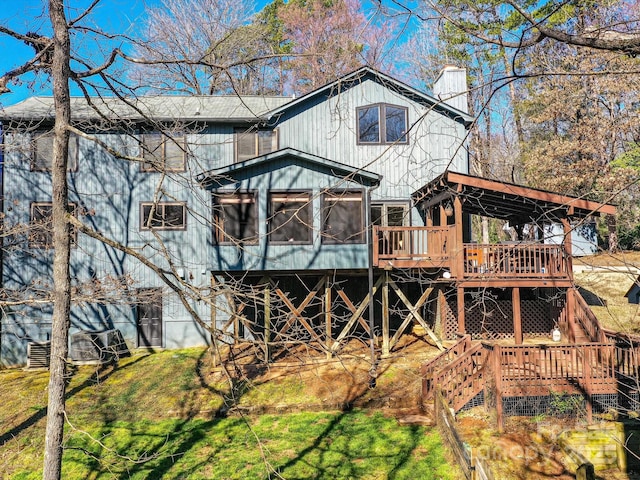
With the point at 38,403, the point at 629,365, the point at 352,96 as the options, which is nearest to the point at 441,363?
the point at 629,365

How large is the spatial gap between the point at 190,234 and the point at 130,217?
2059 mm

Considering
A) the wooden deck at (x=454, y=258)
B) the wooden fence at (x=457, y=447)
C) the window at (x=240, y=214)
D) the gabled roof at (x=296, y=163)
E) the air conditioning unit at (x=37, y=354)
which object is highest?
the gabled roof at (x=296, y=163)

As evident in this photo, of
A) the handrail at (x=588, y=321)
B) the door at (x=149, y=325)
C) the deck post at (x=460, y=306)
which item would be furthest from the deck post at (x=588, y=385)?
the door at (x=149, y=325)

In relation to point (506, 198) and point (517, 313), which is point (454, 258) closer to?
point (506, 198)

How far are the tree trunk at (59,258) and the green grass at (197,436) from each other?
2457 millimetres

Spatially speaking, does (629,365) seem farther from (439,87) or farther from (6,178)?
(6,178)

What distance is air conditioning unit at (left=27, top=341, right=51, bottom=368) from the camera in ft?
48.4

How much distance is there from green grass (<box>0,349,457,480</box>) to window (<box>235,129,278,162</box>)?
7029 mm

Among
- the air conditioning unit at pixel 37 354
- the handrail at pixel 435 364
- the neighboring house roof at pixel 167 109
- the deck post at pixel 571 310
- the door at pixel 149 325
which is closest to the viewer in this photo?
the handrail at pixel 435 364

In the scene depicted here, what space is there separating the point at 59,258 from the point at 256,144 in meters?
11.2

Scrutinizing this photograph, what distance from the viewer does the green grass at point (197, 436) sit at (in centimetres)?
893

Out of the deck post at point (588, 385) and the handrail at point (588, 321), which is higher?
the handrail at point (588, 321)

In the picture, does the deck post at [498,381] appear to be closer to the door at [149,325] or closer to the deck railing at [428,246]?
the deck railing at [428,246]

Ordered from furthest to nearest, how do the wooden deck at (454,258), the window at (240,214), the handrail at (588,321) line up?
the window at (240,214) < the wooden deck at (454,258) < the handrail at (588,321)
